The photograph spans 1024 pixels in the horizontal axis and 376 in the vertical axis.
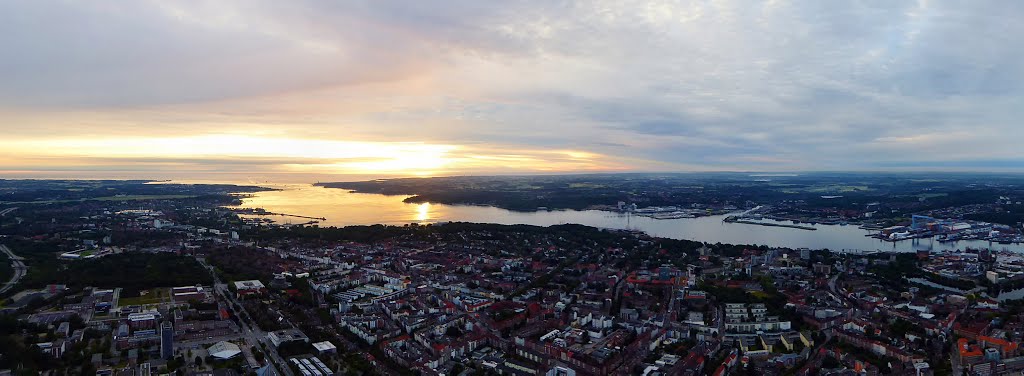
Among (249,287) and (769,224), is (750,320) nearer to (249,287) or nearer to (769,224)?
(249,287)

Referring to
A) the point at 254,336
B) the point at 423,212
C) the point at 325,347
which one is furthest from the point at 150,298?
the point at 423,212

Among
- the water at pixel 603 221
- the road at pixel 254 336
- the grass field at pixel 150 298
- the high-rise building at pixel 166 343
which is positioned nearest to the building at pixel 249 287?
the road at pixel 254 336

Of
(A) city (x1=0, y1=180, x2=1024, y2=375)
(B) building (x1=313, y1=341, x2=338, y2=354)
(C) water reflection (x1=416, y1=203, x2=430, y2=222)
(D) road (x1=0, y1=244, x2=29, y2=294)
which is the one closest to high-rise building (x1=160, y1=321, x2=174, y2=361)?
(A) city (x1=0, y1=180, x2=1024, y2=375)

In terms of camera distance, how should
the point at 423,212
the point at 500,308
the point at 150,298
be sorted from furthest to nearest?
the point at 423,212, the point at 150,298, the point at 500,308

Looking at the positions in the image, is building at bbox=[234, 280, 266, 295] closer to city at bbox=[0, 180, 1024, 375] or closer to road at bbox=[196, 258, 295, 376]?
city at bbox=[0, 180, 1024, 375]

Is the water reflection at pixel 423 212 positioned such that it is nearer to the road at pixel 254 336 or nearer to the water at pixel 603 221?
the water at pixel 603 221
